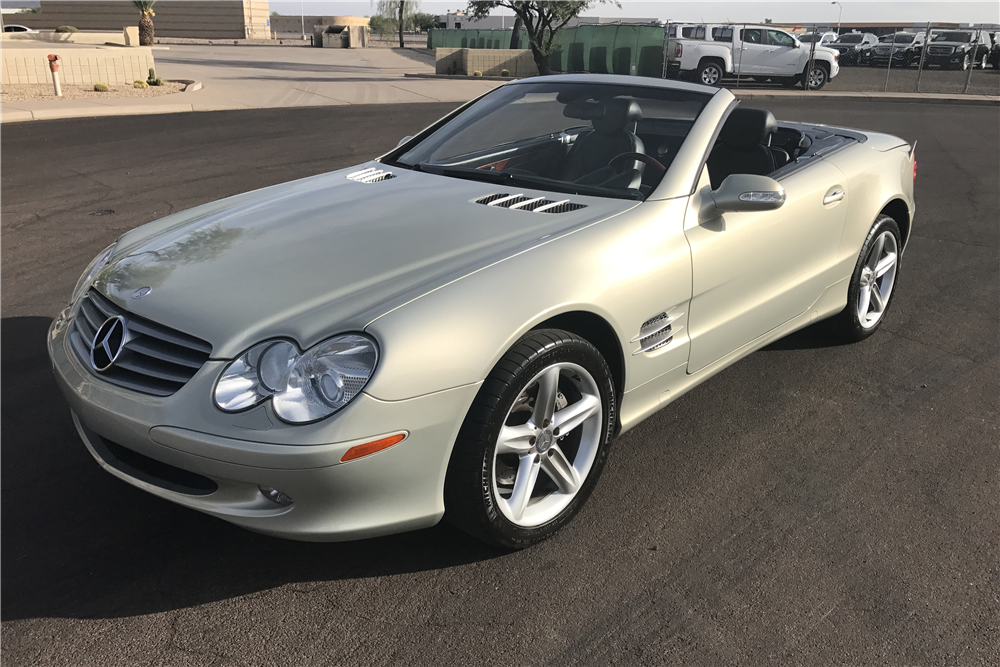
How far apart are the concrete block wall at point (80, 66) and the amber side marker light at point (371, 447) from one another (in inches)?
822

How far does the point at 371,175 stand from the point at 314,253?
1.16 metres

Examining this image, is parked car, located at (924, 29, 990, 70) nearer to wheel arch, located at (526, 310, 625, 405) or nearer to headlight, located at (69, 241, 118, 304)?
wheel arch, located at (526, 310, 625, 405)

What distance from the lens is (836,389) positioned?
423 centimetres

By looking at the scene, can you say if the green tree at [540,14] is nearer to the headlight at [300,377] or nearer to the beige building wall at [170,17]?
the headlight at [300,377]

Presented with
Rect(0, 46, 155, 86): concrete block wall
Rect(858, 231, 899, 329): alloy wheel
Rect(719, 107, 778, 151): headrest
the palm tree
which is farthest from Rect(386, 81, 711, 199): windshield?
the palm tree

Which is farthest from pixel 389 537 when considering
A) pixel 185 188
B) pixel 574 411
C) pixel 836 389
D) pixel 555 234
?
pixel 185 188

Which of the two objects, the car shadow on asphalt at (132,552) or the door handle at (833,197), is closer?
the car shadow on asphalt at (132,552)

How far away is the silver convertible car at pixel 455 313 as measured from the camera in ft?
7.63

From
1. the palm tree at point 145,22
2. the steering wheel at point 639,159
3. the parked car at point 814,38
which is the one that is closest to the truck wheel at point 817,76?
the parked car at point 814,38

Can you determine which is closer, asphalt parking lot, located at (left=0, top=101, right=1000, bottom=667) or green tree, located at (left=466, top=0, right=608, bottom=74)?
asphalt parking lot, located at (left=0, top=101, right=1000, bottom=667)

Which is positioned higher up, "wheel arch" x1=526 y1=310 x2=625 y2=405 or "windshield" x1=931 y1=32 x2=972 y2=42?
"windshield" x1=931 y1=32 x2=972 y2=42

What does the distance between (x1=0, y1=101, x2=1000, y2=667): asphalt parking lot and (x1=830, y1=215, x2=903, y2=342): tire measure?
0.15 m

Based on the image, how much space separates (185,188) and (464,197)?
614 cm

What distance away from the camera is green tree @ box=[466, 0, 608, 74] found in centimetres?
2916
